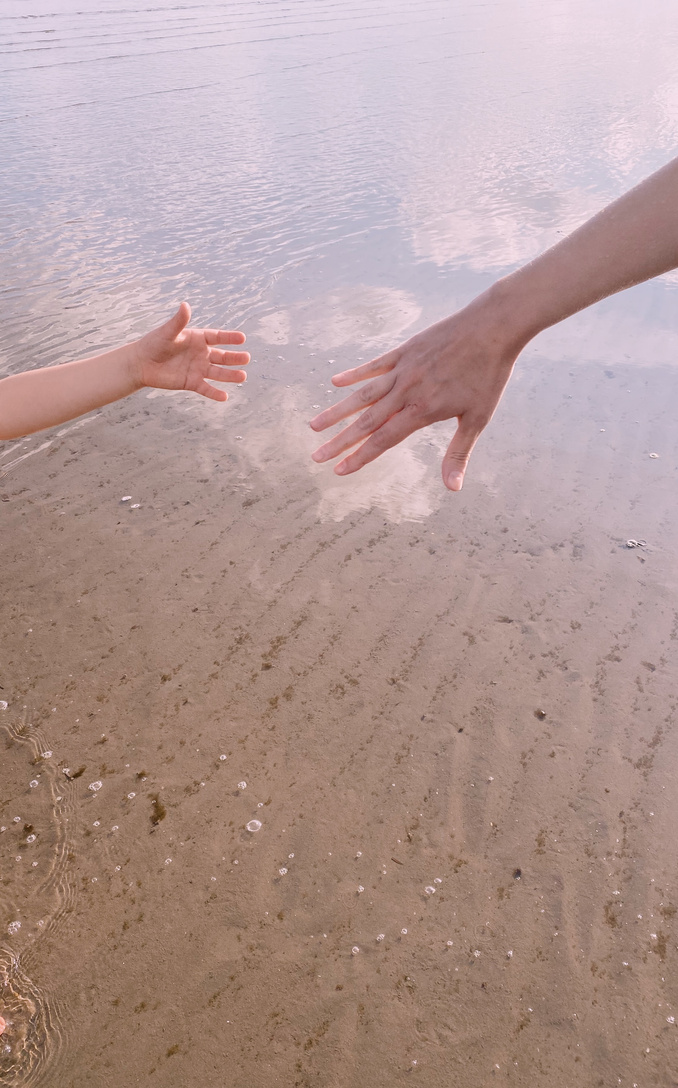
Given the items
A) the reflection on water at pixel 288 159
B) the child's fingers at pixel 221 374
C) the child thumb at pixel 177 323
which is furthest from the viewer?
the reflection on water at pixel 288 159

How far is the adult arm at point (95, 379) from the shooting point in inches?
90.1

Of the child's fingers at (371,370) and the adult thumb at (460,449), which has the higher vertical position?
the child's fingers at (371,370)

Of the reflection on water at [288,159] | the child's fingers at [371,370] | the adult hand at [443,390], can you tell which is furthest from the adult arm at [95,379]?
the reflection on water at [288,159]

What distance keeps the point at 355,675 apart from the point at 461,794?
63 cm

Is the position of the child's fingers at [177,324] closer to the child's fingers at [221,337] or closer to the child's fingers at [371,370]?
the child's fingers at [221,337]

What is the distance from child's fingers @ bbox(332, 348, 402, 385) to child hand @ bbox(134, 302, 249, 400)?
0.46m

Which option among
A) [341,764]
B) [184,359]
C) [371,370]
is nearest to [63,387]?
[184,359]

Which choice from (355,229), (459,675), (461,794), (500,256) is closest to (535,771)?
(461,794)

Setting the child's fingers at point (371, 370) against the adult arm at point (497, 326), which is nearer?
the adult arm at point (497, 326)

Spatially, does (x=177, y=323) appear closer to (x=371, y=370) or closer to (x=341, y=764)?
(x=371, y=370)

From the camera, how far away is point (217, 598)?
3.16 meters

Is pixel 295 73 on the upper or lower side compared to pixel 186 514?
upper

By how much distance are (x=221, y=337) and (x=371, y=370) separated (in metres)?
0.65

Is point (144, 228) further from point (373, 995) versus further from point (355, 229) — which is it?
point (373, 995)
